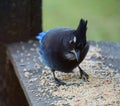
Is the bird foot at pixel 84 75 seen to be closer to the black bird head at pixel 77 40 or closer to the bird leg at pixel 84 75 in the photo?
the bird leg at pixel 84 75

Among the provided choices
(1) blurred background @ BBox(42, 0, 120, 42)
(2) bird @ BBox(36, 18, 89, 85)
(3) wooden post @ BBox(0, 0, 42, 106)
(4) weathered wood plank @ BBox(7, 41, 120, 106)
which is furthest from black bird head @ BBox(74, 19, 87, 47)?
(1) blurred background @ BBox(42, 0, 120, 42)

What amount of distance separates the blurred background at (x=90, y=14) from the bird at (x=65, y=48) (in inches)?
99.6

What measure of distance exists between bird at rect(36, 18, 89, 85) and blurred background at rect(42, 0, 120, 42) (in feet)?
8.30

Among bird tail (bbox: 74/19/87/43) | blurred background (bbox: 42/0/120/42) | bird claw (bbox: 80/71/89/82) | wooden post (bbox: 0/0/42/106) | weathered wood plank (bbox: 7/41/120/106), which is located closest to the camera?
bird tail (bbox: 74/19/87/43)

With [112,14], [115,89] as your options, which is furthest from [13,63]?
[112,14]

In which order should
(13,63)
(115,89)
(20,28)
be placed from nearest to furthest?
(115,89) → (13,63) → (20,28)

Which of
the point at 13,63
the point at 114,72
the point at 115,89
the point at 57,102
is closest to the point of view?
the point at 57,102

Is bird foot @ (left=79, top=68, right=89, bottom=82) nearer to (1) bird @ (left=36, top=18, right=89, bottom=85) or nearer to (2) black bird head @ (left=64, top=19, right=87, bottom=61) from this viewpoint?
(1) bird @ (left=36, top=18, right=89, bottom=85)

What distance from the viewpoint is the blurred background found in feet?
17.6

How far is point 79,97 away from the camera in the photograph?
8.30ft

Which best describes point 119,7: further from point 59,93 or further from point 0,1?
point 59,93

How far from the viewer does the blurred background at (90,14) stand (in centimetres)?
536

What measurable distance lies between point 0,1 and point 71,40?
100 centimetres

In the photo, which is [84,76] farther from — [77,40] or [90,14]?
[90,14]
